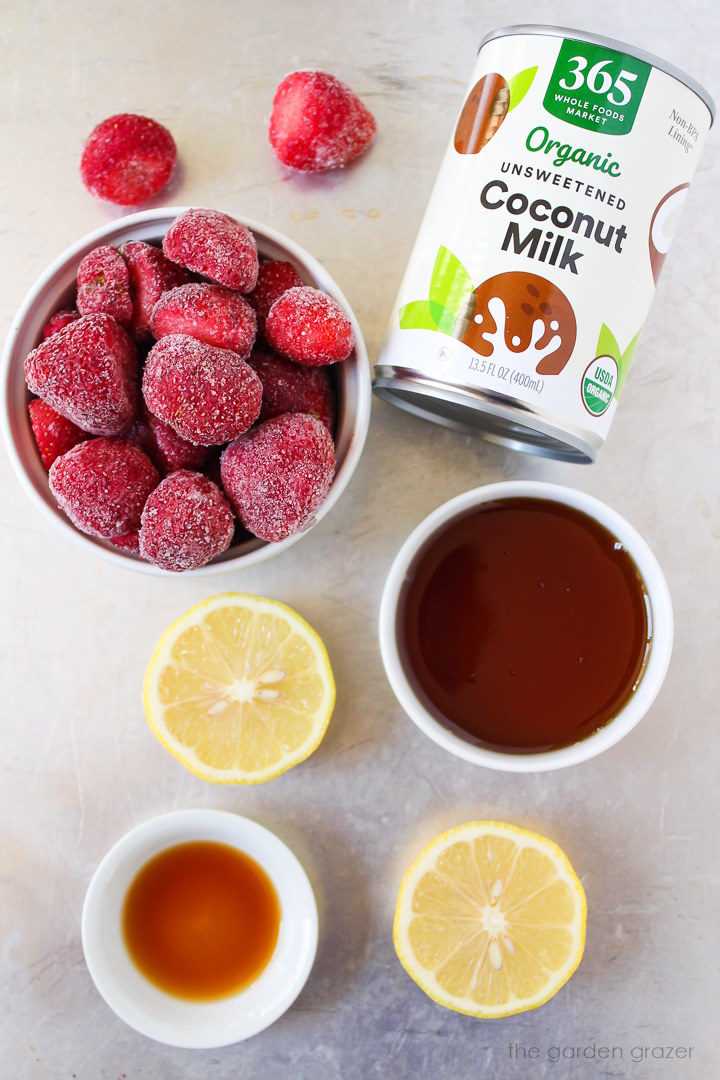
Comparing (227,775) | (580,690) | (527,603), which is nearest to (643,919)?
(580,690)

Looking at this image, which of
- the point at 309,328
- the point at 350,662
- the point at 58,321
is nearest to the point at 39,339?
the point at 58,321

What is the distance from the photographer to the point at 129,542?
2.64 ft

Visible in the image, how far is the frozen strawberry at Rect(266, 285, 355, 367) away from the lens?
757mm

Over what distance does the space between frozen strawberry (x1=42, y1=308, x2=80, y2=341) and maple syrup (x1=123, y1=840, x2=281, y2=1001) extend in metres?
0.58

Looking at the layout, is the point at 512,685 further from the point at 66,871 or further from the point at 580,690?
the point at 66,871

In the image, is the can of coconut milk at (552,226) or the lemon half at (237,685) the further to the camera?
the lemon half at (237,685)

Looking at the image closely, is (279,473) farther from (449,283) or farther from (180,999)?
(180,999)

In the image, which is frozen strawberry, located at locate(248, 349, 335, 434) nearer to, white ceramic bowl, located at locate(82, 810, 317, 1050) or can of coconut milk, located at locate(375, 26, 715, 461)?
can of coconut milk, located at locate(375, 26, 715, 461)

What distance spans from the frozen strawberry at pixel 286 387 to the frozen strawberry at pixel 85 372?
0.42 feet

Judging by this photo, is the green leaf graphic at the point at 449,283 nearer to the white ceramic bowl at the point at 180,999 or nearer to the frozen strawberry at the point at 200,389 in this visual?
the frozen strawberry at the point at 200,389

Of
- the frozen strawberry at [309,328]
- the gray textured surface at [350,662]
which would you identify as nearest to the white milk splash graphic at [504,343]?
the frozen strawberry at [309,328]

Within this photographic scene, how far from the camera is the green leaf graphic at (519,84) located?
0.73 meters

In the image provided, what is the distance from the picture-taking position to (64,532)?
80 centimetres

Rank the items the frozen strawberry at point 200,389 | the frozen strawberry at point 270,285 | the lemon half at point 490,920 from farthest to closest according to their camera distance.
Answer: the lemon half at point 490,920
the frozen strawberry at point 270,285
the frozen strawberry at point 200,389
